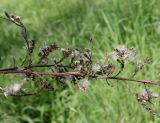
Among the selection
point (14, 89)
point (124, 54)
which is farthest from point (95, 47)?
point (14, 89)

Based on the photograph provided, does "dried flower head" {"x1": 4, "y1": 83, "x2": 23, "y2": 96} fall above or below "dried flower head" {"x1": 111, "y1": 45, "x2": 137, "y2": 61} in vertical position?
below

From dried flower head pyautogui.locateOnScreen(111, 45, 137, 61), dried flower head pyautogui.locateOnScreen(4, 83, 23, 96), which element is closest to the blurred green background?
dried flower head pyautogui.locateOnScreen(111, 45, 137, 61)

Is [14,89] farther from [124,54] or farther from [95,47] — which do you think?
[95,47]

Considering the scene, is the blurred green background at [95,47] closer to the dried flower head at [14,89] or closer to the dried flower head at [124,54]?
the dried flower head at [124,54]

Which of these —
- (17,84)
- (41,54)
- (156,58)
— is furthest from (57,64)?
(156,58)

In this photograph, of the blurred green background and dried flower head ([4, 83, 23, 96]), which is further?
the blurred green background

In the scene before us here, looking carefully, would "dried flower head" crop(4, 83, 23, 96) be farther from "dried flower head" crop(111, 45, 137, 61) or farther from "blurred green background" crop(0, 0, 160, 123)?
"blurred green background" crop(0, 0, 160, 123)

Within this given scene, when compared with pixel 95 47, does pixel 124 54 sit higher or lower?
lower

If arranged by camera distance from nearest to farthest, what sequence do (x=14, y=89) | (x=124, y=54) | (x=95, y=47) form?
1. (x=14, y=89)
2. (x=124, y=54)
3. (x=95, y=47)

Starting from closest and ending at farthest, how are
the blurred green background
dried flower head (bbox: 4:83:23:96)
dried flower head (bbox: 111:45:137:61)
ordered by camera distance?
1. dried flower head (bbox: 4:83:23:96)
2. dried flower head (bbox: 111:45:137:61)
3. the blurred green background
